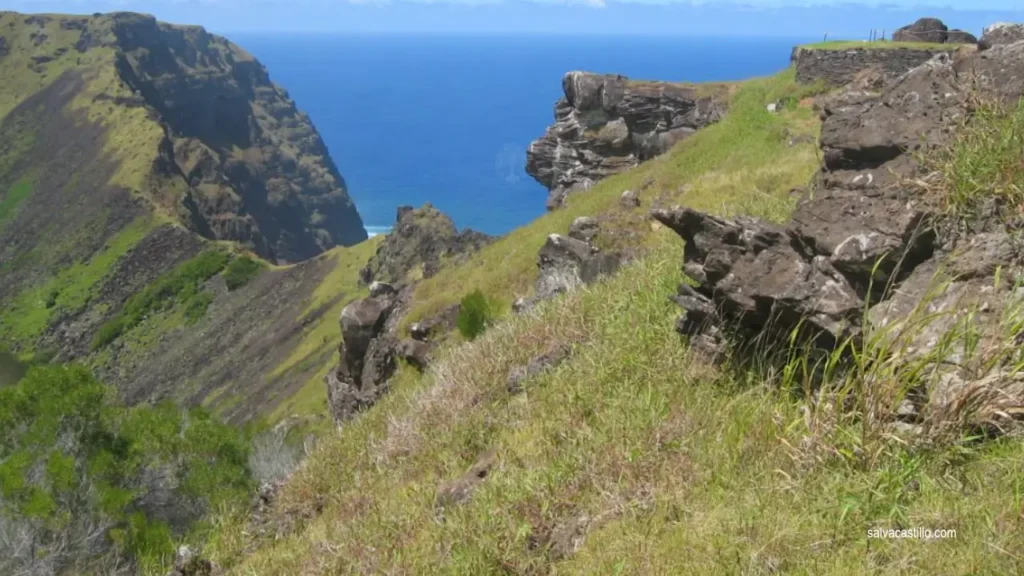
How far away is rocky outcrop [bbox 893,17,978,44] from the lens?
1248 inches

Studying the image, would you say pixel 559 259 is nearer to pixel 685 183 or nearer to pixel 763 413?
pixel 685 183

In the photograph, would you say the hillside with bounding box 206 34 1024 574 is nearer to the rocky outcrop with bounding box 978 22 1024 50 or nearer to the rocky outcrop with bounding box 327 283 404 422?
the rocky outcrop with bounding box 978 22 1024 50

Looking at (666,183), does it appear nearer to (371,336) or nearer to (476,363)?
(371,336)

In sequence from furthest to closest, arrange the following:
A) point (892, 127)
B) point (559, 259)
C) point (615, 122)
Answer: point (615, 122) → point (559, 259) → point (892, 127)

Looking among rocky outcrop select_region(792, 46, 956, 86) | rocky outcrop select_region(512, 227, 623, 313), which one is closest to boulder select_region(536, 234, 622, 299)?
rocky outcrop select_region(512, 227, 623, 313)

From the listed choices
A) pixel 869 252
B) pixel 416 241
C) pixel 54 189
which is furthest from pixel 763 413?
pixel 54 189

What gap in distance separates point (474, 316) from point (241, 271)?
90.4m

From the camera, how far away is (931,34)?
105ft

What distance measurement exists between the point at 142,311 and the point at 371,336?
91985 mm

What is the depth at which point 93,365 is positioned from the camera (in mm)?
98562

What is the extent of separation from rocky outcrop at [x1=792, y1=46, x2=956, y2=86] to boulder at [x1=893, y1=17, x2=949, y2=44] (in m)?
2.57

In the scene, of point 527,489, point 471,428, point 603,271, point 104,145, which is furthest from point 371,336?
point 104,145

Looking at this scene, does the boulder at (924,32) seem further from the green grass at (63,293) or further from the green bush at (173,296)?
the green grass at (63,293)

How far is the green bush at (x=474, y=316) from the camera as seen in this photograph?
19.6 metres
